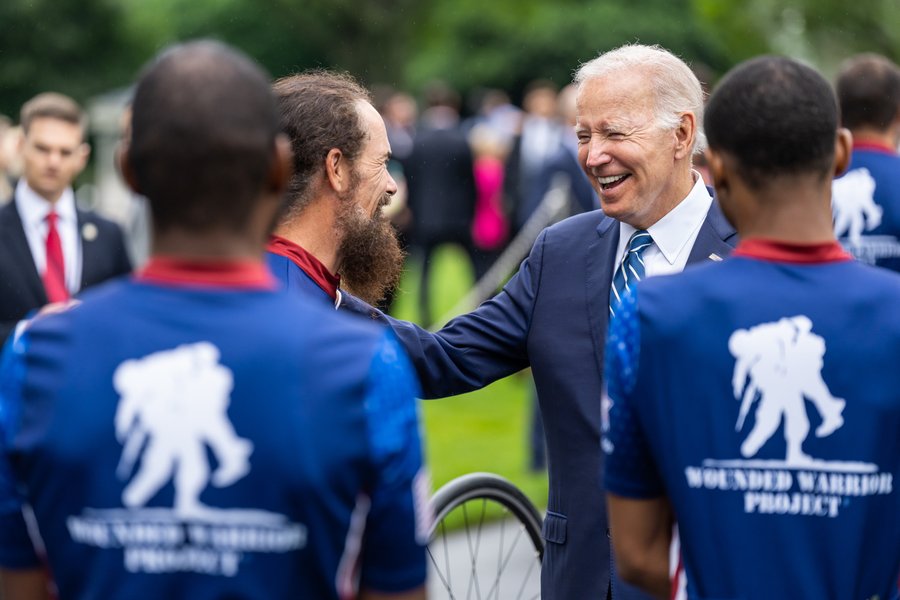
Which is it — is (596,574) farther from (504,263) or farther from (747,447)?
(504,263)

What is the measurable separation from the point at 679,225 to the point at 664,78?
18.8 inches

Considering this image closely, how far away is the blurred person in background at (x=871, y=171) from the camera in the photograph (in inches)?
252

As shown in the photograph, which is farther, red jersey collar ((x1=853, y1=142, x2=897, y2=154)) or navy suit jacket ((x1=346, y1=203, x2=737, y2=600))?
red jersey collar ((x1=853, y1=142, x2=897, y2=154))

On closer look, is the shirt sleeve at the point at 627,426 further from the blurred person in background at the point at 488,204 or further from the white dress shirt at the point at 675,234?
the blurred person in background at the point at 488,204

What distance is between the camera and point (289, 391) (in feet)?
7.28

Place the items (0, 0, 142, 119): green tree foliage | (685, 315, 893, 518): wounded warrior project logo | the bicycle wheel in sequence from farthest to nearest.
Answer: (0, 0, 142, 119): green tree foliage
the bicycle wheel
(685, 315, 893, 518): wounded warrior project logo

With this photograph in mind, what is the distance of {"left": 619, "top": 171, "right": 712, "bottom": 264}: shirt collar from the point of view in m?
4.08

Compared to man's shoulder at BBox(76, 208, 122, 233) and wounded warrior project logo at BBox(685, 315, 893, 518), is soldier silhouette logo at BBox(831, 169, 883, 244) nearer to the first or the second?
man's shoulder at BBox(76, 208, 122, 233)

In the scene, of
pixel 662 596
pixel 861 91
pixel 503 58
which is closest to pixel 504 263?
pixel 861 91

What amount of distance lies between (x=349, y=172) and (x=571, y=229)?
713mm

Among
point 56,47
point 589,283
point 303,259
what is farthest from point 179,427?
point 56,47

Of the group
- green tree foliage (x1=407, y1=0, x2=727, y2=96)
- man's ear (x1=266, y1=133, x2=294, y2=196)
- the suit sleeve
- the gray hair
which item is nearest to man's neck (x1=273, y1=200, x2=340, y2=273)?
the suit sleeve

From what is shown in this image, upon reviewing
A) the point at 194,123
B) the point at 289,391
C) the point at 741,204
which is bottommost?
the point at 289,391

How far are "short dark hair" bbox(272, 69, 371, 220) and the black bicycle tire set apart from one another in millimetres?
1283
